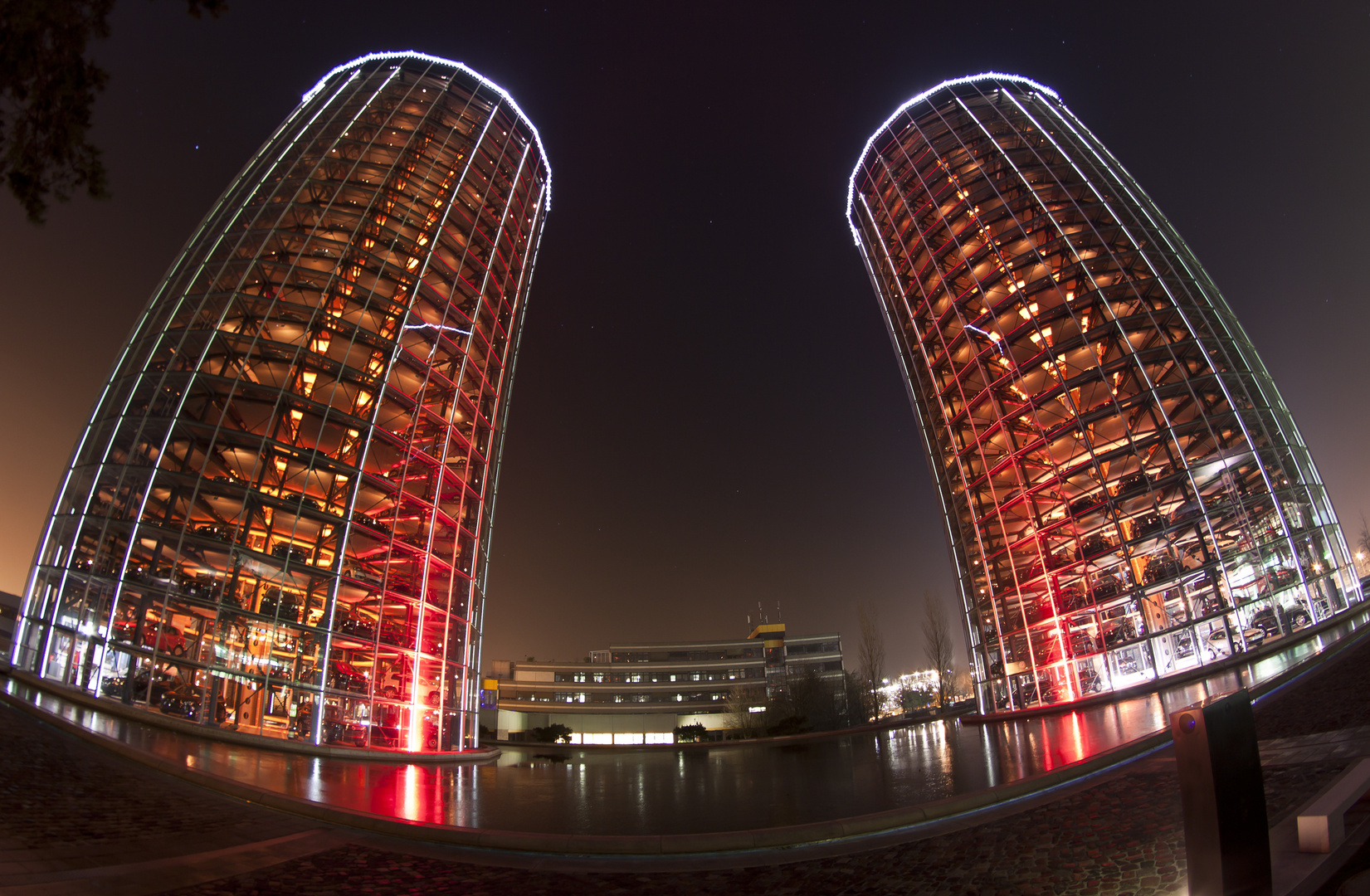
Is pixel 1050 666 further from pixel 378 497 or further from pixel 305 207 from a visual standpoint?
pixel 305 207

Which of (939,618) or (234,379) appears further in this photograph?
(939,618)

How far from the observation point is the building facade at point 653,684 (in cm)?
7644

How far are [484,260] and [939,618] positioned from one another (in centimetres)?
4399

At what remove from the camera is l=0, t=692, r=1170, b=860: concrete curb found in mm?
6387

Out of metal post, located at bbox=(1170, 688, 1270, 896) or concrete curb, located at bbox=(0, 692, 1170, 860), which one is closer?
metal post, located at bbox=(1170, 688, 1270, 896)

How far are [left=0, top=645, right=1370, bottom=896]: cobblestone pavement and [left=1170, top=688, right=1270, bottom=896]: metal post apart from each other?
2.40 ft

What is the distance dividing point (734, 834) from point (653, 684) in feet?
267

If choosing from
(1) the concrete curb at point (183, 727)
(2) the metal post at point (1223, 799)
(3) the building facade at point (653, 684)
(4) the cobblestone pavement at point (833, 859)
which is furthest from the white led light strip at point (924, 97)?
(3) the building facade at point (653, 684)

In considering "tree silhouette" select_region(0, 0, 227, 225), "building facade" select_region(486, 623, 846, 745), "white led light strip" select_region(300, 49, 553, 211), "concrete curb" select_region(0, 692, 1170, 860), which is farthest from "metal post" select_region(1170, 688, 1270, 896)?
"building facade" select_region(486, 623, 846, 745)

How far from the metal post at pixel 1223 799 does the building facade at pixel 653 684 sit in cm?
7221

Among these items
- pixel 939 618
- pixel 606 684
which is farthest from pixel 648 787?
pixel 606 684

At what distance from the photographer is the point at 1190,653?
24.0 meters

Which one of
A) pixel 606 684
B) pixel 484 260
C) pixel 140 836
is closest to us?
pixel 140 836

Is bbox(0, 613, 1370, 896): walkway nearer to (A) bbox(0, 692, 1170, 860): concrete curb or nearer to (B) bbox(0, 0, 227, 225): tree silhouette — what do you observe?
(A) bbox(0, 692, 1170, 860): concrete curb
